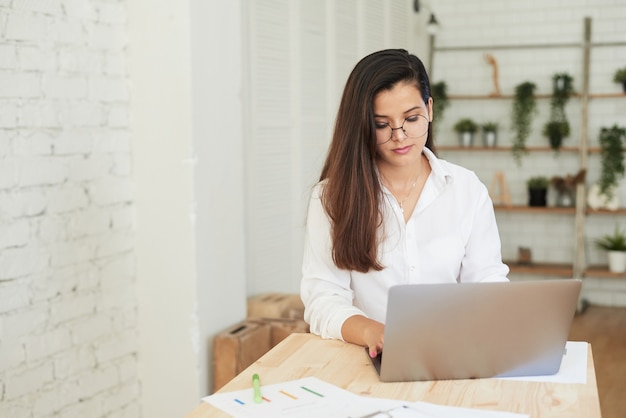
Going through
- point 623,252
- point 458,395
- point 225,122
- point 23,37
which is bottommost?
point 623,252

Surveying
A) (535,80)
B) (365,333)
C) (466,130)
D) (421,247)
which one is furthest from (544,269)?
(365,333)

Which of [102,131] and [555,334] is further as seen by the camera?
[102,131]

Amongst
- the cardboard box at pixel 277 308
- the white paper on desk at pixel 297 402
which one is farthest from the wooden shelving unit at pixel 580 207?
the white paper on desk at pixel 297 402

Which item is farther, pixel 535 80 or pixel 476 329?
pixel 535 80

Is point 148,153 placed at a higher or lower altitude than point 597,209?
higher

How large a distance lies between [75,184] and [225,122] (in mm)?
714

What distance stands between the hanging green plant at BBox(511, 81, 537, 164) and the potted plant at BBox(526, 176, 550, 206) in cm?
23

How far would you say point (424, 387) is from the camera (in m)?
1.66

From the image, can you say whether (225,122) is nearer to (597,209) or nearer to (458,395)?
(458,395)

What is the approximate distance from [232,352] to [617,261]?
4.18 meters

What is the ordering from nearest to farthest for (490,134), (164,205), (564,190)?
(164,205) → (564,190) → (490,134)

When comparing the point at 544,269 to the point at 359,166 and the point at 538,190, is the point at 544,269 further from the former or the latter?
the point at 359,166

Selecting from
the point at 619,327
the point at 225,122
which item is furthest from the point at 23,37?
the point at 619,327

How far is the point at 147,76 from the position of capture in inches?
126
